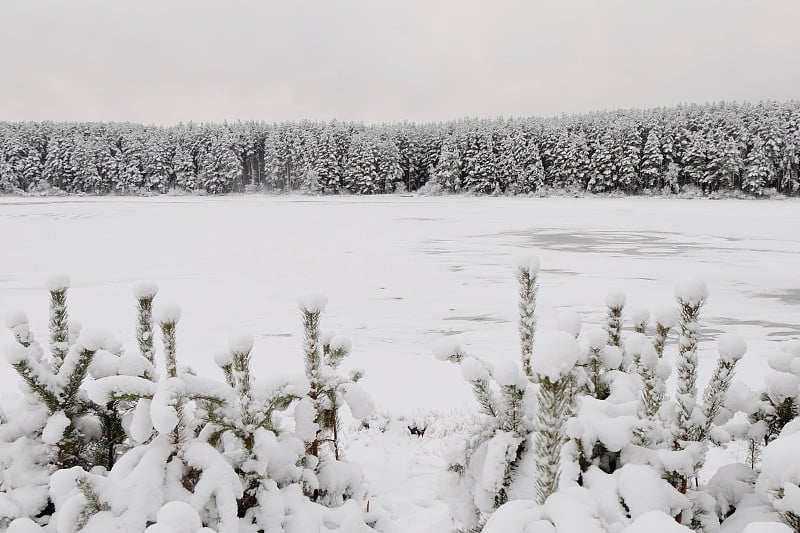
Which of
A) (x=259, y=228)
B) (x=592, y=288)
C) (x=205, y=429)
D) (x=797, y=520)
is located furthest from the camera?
(x=259, y=228)

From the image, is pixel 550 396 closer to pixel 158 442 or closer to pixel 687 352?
pixel 687 352

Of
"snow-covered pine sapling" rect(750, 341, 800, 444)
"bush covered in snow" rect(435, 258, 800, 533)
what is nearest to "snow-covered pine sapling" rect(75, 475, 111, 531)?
"bush covered in snow" rect(435, 258, 800, 533)

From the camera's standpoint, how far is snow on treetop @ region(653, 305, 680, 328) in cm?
186

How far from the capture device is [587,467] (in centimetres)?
176

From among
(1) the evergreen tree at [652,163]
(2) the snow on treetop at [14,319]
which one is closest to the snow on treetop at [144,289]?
(2) the snow on treetop at [14,319]

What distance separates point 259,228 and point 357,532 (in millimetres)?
30048

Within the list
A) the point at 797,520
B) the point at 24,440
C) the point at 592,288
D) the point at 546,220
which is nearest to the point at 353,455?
the point at 24,440

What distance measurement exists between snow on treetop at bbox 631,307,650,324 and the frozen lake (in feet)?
14.9

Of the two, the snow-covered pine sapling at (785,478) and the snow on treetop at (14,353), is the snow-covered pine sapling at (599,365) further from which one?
the snow on treetop at (14,353)

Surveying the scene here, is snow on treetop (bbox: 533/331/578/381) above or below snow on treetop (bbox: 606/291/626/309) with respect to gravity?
above

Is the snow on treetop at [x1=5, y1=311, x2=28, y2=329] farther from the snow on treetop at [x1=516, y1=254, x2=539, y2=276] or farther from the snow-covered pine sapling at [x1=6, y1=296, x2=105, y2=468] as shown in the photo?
the snow on treetop at [x1=516, y1=254, x2=539, y2=276]

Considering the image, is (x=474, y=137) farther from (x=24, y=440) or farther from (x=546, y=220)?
(x=24, y=440)

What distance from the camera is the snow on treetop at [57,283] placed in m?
2.50

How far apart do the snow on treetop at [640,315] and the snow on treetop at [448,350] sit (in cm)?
87
